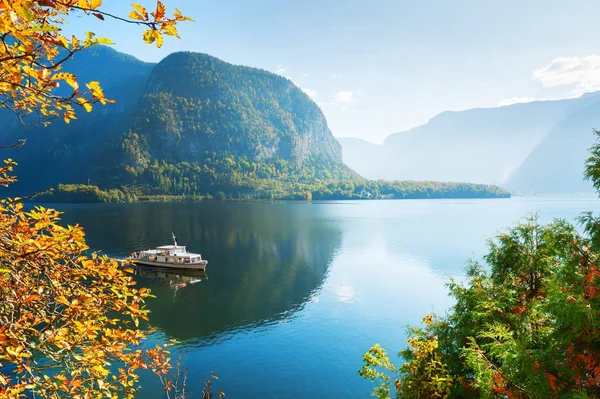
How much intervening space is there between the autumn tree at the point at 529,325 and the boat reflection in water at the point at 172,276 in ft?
145

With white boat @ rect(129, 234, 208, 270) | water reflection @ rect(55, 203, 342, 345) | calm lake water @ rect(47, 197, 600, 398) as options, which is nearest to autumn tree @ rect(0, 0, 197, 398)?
calm lake water @ rect(47, 197, 600, 398)

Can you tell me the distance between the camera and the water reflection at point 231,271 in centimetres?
3947

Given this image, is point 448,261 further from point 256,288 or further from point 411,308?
point 256,288

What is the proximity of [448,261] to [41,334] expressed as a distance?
239ft

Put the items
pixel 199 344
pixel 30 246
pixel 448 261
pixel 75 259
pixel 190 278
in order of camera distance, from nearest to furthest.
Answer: pixel 30 246 < pixel 75 259 < pixel 199 344 < pixel 190 278 < pixel 448 261

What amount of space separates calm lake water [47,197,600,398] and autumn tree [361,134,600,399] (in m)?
8.52

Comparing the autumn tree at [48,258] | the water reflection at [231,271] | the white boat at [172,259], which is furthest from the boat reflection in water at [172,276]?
the autumn tree at [48,258]

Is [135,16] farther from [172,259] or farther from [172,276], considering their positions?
[172,259]

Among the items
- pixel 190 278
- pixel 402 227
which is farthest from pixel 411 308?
pixel 402 227

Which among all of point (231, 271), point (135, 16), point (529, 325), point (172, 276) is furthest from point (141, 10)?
point (172, 276)

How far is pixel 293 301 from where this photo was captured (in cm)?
4628

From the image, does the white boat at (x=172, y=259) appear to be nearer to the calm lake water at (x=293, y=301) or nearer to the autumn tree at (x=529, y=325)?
the calm lake water at (x=293, y=301)

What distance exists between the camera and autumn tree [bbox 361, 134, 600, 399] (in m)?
8.20

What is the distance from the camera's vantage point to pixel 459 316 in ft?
56.8
